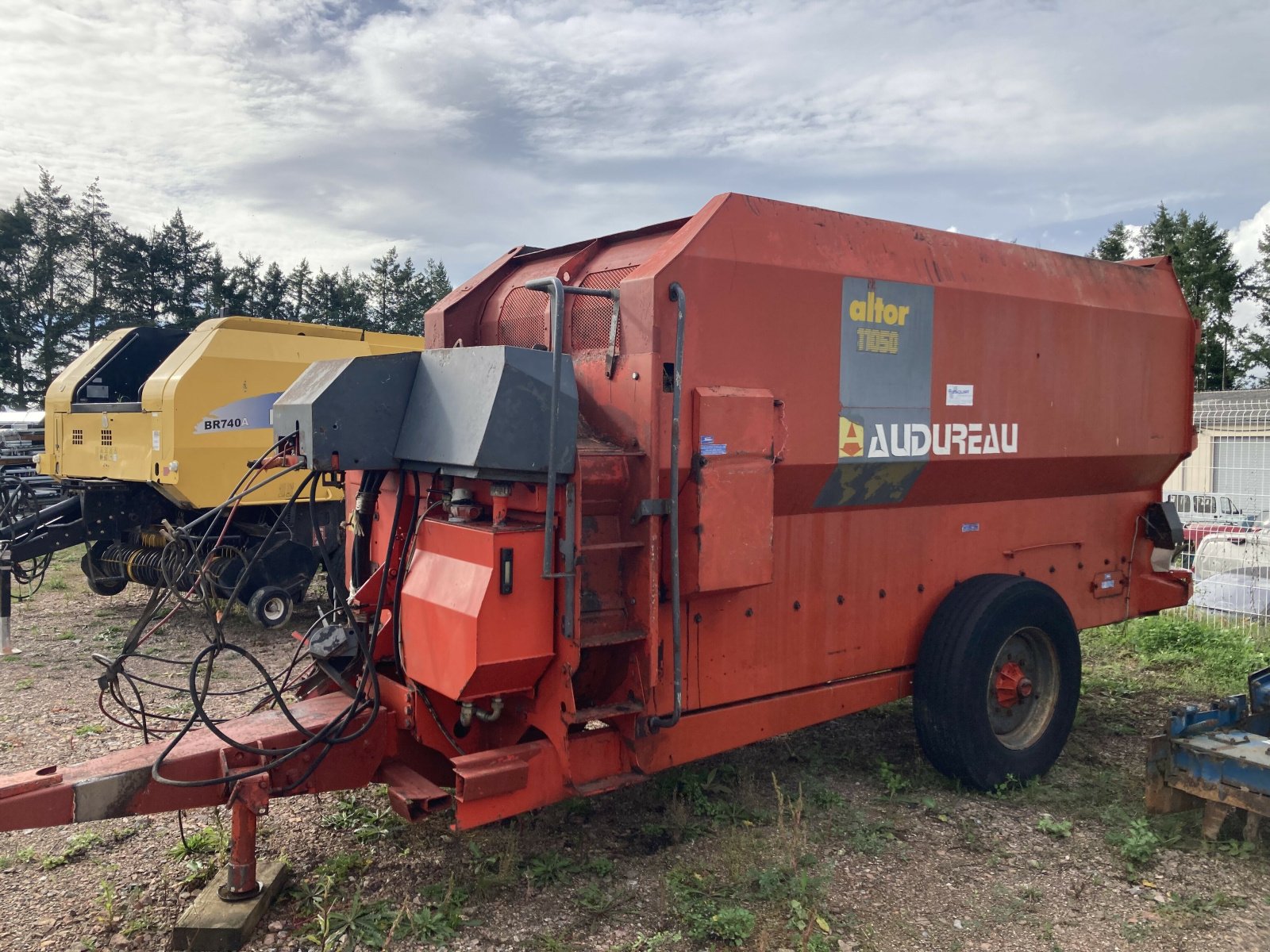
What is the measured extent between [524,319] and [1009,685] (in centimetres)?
310

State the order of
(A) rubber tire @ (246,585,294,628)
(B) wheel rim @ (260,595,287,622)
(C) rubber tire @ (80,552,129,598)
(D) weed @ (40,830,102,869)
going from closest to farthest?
1. (D) weed @ (40,830,102,869)
2. (A) rubber tire @ (246,585,294,628)
3. (B) wheel rim @ (260,595,287,622)
4. (C) rubber tire @ (80,552,129,598)

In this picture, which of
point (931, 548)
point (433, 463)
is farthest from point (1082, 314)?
point (433, 463)

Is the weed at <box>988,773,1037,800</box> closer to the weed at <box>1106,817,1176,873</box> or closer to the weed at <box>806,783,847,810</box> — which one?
the weed at <box>1106,817,1176,873</box>

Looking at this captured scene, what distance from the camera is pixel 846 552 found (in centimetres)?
441

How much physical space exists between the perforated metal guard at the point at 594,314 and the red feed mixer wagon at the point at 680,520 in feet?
0.05

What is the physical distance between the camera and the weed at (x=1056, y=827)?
4.31 metres

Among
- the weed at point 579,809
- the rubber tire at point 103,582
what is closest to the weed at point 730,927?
the weed at point 579,809

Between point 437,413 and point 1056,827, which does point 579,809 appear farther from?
point 1056,827

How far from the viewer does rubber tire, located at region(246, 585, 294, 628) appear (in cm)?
848

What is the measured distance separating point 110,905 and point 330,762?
0.95 metres

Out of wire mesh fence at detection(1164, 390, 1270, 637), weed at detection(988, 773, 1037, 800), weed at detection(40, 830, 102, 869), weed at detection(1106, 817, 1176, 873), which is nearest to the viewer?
weed at detection(40, 830, 102, 869)

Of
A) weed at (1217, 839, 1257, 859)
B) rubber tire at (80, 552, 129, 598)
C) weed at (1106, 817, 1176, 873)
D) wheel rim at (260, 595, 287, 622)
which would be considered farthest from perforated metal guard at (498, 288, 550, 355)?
rubber tire at (80, 552, 129, 598)

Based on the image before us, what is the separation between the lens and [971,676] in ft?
15.0

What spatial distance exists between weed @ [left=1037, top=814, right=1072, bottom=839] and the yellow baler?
19.7ft
